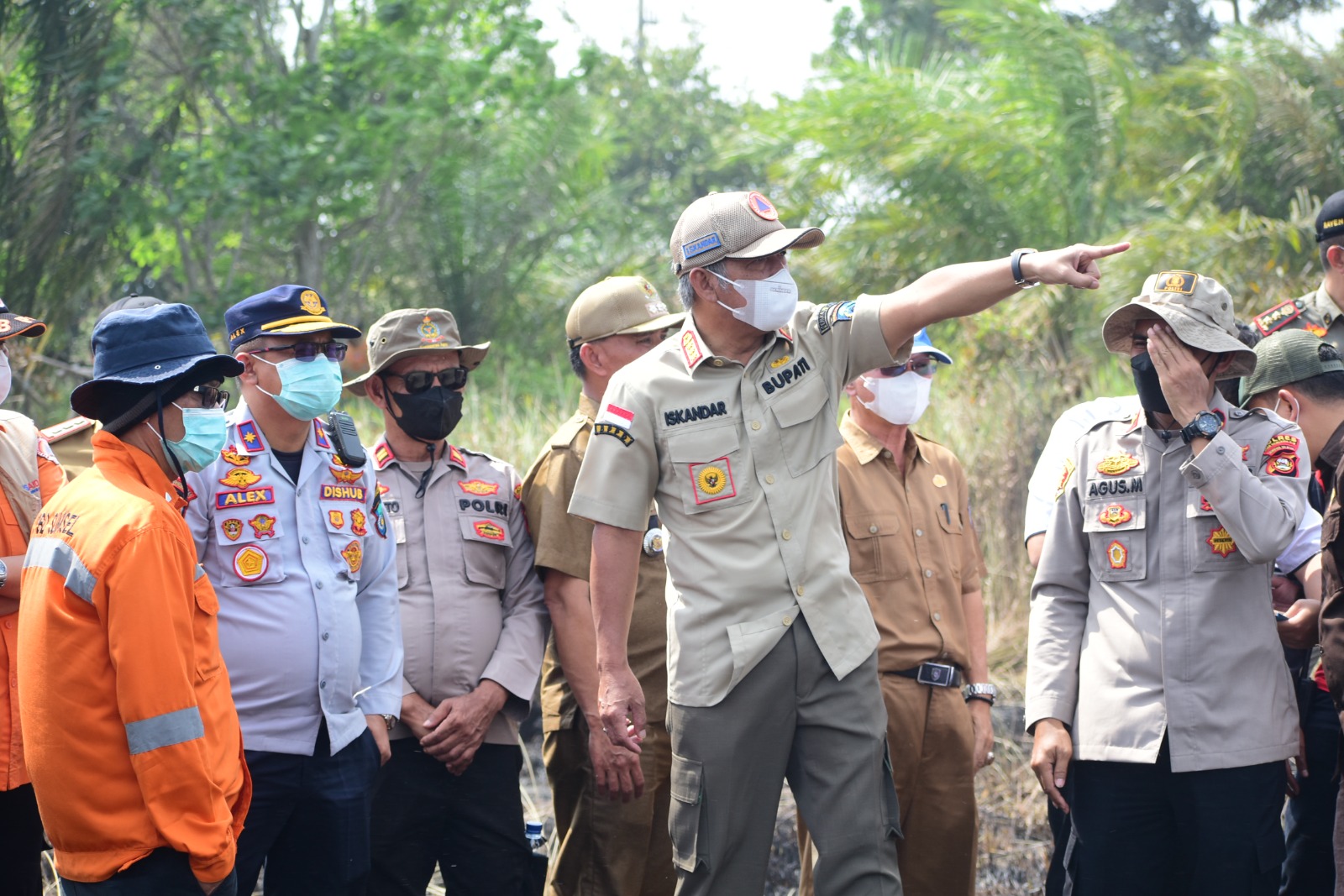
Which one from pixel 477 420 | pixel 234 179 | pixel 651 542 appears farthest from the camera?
pixel 234 179

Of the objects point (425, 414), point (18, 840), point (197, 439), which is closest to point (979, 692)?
point (425, 414)

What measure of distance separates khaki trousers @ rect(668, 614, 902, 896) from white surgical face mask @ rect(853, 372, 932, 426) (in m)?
1.46

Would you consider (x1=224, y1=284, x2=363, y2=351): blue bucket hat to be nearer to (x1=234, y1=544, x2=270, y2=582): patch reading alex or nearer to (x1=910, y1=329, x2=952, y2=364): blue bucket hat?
(x1=234, y1=544, x2=270, y2=582): patch reading alex

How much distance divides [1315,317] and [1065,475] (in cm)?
172

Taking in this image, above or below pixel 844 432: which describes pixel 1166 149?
above

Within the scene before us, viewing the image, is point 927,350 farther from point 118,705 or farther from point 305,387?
point 118,705

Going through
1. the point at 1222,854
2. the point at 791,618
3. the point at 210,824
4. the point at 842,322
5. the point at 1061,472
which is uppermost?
the point at 842,322

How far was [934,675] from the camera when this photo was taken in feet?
14.5

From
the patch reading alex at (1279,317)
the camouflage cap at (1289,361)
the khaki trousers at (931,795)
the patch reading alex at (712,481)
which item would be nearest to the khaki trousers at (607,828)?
the khaki trousers at (931,795)

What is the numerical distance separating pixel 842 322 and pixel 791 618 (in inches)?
32.5

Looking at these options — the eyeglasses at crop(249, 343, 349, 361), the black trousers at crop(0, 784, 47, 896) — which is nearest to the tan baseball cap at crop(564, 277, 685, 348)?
the eyeglasses at crop(249, 343, 349, 361)

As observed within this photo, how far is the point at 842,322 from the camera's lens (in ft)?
11.7

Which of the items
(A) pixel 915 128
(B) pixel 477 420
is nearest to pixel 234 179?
(B) pixel 477 420

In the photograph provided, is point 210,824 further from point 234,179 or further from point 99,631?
point 234,179
